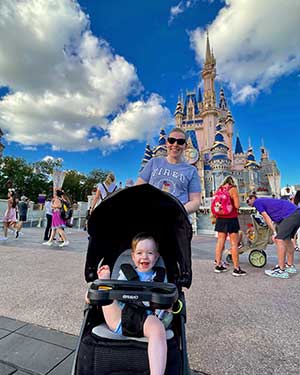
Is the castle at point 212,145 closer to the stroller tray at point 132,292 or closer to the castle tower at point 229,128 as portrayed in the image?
the castle tower at point 229,128

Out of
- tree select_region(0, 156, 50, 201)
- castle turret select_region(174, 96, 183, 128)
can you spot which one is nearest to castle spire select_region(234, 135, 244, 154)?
castle turret select_region(174, 96, 183, 128)

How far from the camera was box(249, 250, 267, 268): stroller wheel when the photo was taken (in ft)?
14.6

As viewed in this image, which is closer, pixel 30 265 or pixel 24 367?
pixel 24 367

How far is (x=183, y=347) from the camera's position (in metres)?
1.20

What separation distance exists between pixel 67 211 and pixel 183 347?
624cm

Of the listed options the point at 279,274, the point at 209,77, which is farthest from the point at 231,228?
the point at 209,77

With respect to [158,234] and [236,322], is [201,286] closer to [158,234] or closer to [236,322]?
[236,322]

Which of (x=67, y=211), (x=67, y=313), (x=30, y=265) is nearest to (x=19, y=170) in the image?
(x=67, y=211)

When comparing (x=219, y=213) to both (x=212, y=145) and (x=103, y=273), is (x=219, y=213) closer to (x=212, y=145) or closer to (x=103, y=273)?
(x=103, y=273)

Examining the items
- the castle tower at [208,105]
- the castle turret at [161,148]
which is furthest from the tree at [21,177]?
the castle tower at [208,105]

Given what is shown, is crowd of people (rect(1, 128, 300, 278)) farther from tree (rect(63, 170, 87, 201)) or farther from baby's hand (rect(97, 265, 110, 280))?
tree (rect(63, 170, 87, 201))

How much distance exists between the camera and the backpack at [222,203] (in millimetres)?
4074

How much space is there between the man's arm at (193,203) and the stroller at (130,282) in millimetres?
257

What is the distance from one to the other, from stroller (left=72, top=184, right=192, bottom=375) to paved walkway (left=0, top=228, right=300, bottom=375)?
1.62 ft
